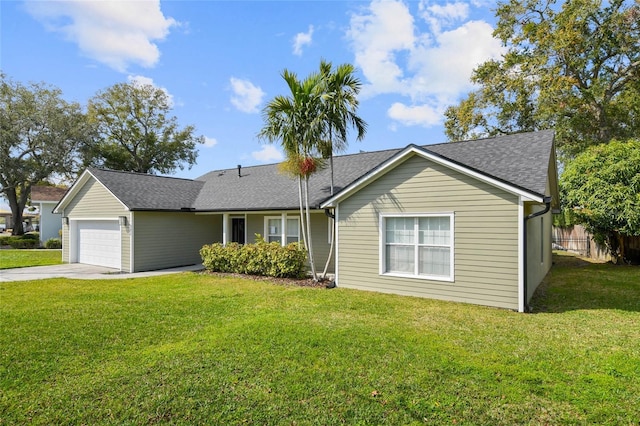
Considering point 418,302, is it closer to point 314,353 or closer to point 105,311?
point 314,353

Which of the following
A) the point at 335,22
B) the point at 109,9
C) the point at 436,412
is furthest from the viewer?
the point at 335,22

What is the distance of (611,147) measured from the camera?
14.7 m

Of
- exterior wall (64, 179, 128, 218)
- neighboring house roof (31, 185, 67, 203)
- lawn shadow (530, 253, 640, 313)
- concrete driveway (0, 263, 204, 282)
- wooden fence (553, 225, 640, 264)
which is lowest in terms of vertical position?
concrete driveway (0, 263, 204, 282)

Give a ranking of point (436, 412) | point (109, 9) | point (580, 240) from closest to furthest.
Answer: point (436, 412) → point (109, 9) → point (580, 240)

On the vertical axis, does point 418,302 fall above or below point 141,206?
below

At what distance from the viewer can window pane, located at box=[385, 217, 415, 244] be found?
8.95 m

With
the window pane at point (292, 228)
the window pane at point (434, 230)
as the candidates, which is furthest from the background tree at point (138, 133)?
the window pane at point (434, 230)

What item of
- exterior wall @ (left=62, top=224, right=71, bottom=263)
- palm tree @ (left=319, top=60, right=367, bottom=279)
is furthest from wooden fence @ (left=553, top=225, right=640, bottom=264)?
exterior wall @ (left=62, top=224, right=71, bottom=263)

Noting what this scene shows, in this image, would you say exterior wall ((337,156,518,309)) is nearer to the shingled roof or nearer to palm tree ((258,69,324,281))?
palm tree ((258,69,324,281))

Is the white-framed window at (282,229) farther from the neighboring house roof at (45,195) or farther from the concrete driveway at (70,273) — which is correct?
the neighboring house roof at (45,195)

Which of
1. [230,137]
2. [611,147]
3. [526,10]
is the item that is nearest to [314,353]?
[230,137]

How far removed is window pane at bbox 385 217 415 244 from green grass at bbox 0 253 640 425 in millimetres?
1602

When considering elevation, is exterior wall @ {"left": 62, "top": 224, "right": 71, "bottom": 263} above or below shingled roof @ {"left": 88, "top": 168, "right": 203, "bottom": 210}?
below

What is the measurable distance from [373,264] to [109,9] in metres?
11.2
